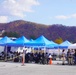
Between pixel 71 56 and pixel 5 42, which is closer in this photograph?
pixel 71 56

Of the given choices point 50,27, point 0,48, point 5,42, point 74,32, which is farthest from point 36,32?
point 5,42

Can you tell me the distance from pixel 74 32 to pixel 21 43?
12471cm

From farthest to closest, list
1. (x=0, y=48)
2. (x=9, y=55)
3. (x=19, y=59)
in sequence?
Answer: (x=0, y=48)
(x=9, y=55)
(x=19, y=59)

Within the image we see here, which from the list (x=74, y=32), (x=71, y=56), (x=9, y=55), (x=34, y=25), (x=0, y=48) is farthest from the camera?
(x=34, y=25)

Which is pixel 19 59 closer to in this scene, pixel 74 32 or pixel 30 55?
pixel 30 55

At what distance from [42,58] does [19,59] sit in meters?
4.02

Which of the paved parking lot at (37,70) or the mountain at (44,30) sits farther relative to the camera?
the mountain at (44,30)

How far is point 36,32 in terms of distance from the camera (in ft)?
533

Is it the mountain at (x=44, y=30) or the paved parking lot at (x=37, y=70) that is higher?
the mountain at (x=44, y=30)

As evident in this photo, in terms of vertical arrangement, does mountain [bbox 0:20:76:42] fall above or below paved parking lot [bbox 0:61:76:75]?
above

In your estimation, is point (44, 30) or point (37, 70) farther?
point (44, 30)

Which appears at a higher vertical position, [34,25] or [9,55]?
[34,25]

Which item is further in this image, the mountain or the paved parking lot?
the mountain

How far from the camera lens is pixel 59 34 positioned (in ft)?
519
